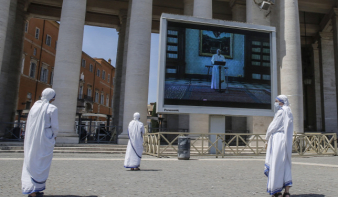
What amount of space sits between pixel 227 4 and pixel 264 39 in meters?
14.6

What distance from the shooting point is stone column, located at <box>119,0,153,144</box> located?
1972 cm

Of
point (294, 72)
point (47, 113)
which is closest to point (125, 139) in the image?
point (294, 72)

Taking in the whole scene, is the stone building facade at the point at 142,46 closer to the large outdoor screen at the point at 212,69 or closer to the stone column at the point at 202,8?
the stone column at the point at 202,8

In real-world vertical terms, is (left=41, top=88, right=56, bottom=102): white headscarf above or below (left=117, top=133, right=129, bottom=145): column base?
above

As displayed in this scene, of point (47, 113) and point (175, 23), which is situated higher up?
point (175, 23)

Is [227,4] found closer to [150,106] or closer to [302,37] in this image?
[302,37]

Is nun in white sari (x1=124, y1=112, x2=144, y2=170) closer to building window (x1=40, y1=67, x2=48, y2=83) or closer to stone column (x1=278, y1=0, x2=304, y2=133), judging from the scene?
stone column (x1=278, y1=0, x2=304, y2=133)

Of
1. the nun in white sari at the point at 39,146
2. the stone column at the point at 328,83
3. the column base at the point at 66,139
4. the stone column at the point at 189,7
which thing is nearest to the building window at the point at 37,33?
the stone column at the point at 189,7

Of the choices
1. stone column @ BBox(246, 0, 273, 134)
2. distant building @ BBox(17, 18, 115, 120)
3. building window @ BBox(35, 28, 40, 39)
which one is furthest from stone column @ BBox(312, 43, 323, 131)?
building window @ BBox(35, 28, 40, 39)

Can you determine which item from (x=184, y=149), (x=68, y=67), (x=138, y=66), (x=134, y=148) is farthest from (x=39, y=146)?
(x=138, y=66)

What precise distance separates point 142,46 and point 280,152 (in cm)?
1562

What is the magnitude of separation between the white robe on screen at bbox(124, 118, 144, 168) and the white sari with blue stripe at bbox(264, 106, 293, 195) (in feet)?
17.0

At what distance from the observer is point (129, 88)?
65.0 ft

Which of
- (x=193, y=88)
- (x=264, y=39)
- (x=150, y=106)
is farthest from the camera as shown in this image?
(x=150, y=106)
